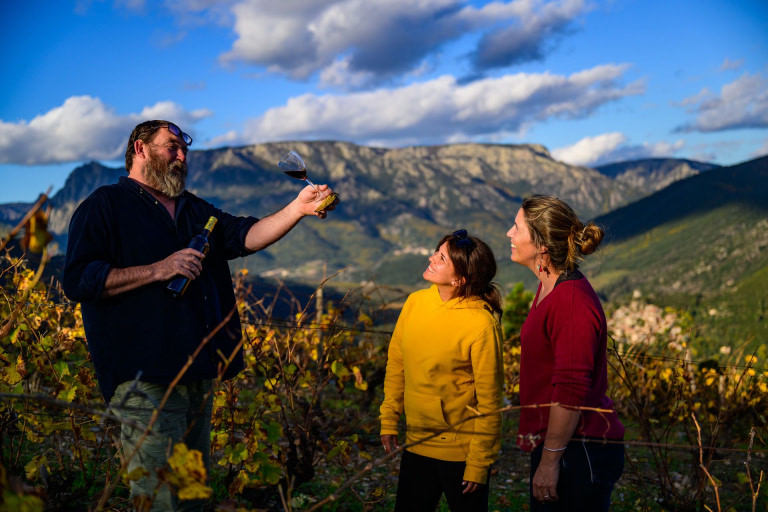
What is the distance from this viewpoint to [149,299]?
269 cm

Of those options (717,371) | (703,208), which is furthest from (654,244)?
(717,371)

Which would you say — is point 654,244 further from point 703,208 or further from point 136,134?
point 136,134

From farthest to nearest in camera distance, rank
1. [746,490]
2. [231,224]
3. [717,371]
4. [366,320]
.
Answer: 1. [717,371]
2. [366,320]
3. [746,490]
4. [231,224]

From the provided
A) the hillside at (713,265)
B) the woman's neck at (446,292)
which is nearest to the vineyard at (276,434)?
the woman's neck at (446,292)

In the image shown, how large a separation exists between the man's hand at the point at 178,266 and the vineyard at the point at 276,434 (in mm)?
539

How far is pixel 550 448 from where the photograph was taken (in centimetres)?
239

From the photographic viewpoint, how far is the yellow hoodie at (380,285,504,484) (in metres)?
2.75

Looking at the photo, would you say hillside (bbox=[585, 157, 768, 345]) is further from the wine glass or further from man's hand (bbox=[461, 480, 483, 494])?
man's hand (bbox=[461, 480, 483, 494])

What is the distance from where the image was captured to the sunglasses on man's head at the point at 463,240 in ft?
9.75

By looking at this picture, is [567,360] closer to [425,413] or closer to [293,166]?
[425,413]

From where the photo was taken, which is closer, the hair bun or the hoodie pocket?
the hair bun

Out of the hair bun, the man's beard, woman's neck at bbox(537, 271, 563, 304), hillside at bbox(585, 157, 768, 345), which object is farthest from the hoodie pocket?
hillside at bbox(585, 157, 768, 345)

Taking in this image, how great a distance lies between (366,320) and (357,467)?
1600 mm

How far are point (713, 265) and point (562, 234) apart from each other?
14248cm
